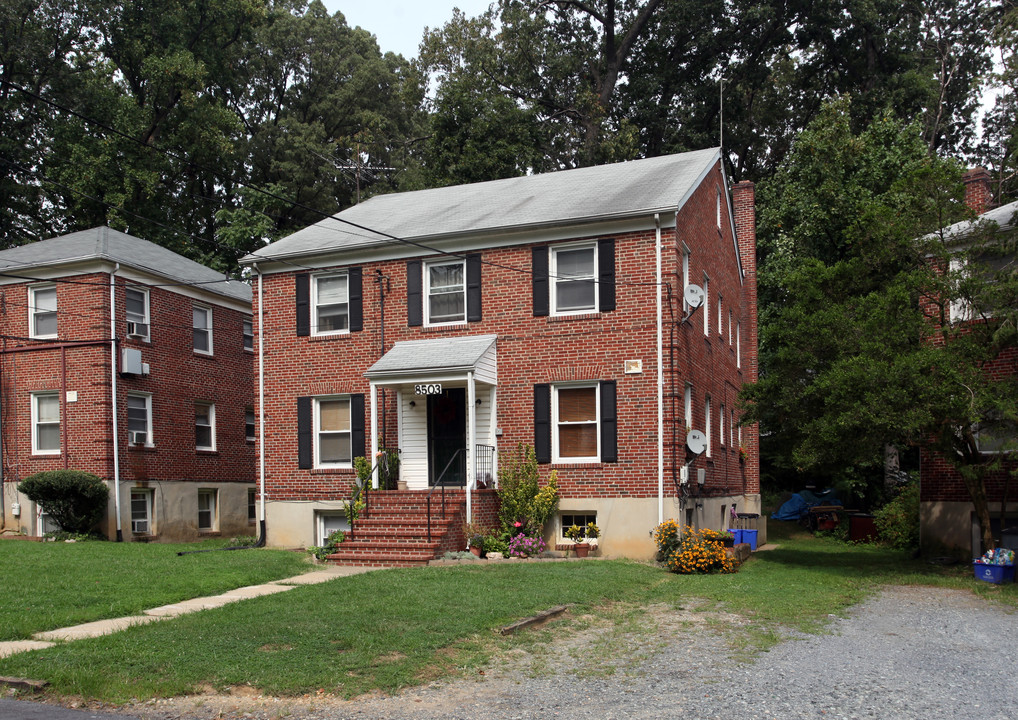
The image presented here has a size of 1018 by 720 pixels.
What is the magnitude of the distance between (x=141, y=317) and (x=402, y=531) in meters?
10.7

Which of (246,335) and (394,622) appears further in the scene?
(246,335)

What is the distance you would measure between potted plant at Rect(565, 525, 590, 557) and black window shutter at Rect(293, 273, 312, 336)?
23.1ft

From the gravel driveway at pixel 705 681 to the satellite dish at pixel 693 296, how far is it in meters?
8.09

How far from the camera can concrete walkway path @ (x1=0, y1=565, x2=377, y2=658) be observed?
29.4ft

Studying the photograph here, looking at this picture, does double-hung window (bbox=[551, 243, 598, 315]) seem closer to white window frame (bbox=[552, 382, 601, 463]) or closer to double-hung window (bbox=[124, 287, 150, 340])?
white window frame (bbox=[552, 382, 601, 463])

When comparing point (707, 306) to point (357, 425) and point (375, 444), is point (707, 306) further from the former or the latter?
point (357, 425)

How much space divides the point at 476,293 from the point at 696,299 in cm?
425

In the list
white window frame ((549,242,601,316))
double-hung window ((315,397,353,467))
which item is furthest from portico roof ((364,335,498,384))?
double-hung window ((315,397,353,467))

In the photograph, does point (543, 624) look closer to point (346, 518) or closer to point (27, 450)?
point (346, 518)

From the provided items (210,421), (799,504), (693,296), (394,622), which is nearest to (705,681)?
(394,622)

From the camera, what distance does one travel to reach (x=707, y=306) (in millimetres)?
20312

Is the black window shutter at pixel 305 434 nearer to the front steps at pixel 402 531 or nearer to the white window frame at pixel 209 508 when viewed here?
the front steps at pixel 402 531

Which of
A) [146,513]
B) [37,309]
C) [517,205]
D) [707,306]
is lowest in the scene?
[146,513]

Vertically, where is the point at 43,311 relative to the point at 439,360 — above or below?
above
